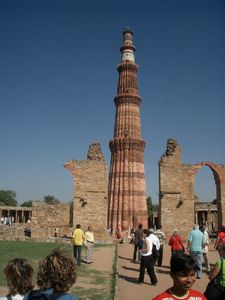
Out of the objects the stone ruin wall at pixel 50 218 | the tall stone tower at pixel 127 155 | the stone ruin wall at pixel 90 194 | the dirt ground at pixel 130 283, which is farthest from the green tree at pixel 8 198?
the dirt ground at pixel 130 283

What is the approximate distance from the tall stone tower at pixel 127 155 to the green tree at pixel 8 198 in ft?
131

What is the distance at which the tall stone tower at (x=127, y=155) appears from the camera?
2892cm

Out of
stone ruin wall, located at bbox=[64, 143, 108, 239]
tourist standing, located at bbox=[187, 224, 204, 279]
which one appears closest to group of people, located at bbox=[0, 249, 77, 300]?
tourist standing, located at bbox=[187, 224, 204, 279]

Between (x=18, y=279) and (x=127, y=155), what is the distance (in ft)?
89.6

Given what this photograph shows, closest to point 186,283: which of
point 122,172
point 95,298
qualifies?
point 95,298

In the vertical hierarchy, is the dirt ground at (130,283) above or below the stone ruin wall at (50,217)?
below

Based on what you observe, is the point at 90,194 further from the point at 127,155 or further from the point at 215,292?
the point at 215,292

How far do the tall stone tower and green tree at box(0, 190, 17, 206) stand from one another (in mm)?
40010

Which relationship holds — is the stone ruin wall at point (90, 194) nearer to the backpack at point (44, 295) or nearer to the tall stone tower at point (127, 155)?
the tall stone tower at point (127, 155)

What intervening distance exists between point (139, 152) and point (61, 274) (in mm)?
28028

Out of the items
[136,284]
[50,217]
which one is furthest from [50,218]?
[136,284]

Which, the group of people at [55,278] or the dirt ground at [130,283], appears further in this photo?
the dirt ground at [130,283]

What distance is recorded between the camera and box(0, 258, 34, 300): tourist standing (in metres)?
2.73

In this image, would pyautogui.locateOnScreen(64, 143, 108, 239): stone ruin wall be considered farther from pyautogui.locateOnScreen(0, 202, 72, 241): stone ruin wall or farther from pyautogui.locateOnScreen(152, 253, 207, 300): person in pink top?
pyautogui.locateOnScreen(152, 253, 207, 300): person in pink top
